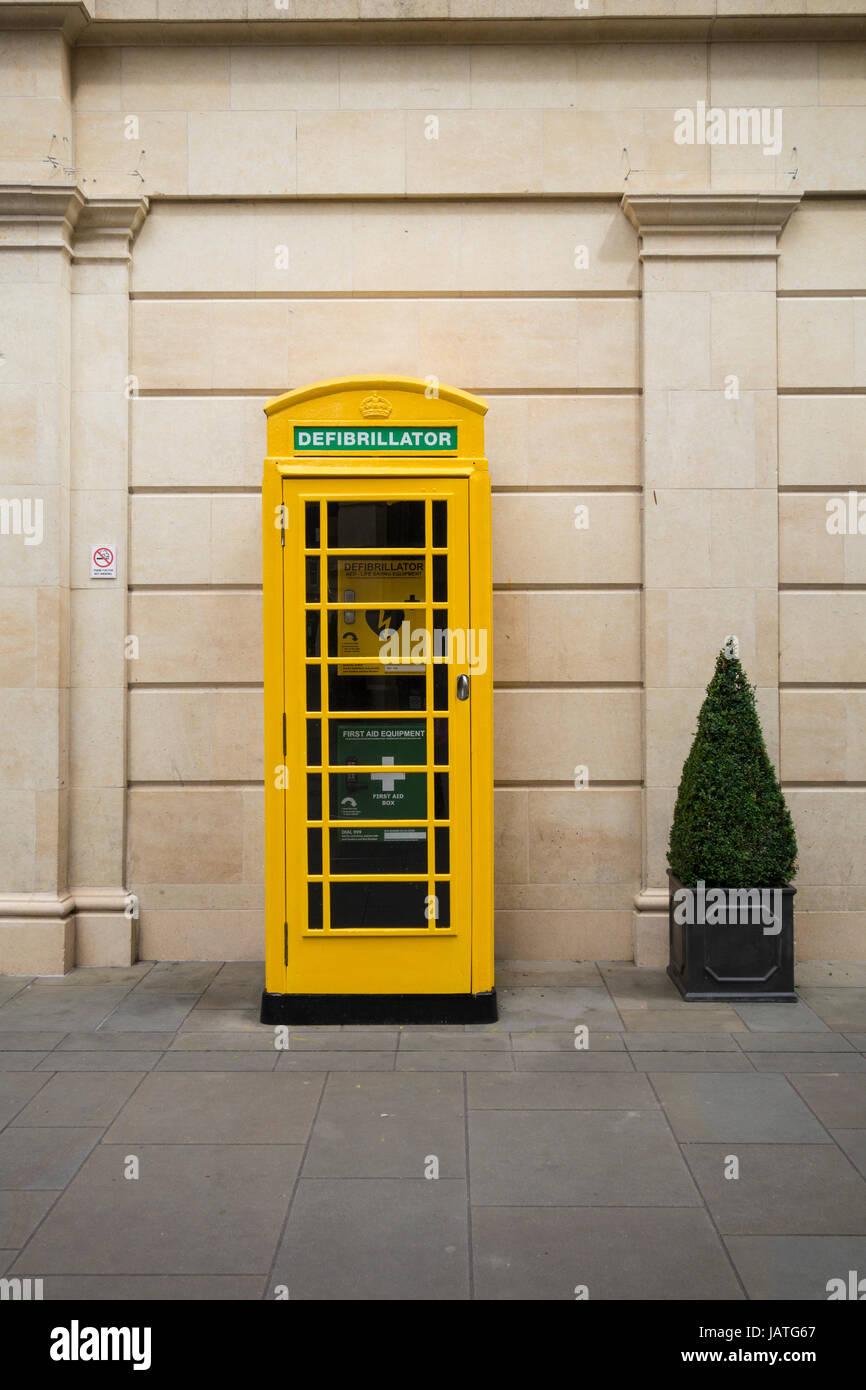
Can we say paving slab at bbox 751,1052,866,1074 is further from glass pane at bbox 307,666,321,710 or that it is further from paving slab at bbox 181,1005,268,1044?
glass pane at bbox 307,666,321,710

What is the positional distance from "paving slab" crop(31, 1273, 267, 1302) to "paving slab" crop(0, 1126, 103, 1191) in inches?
27.3

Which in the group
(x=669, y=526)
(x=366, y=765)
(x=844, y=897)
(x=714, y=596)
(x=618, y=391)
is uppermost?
(x=618, y=391)

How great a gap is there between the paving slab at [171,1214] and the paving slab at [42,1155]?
0.07 m

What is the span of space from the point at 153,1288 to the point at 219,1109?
4.48ft

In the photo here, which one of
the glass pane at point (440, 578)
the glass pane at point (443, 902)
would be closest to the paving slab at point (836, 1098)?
the glass pane at point (443, 902)

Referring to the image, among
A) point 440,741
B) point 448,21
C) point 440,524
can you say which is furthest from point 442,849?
point 448,21

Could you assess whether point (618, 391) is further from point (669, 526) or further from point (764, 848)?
point (764, 848)

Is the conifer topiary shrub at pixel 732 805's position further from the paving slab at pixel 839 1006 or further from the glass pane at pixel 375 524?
the glass pane at pixel 375 524

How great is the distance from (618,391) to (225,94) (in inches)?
120

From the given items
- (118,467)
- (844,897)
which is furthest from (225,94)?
(844,897)

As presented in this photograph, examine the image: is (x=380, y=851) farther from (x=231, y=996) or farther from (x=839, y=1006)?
(x=839, y=1006)

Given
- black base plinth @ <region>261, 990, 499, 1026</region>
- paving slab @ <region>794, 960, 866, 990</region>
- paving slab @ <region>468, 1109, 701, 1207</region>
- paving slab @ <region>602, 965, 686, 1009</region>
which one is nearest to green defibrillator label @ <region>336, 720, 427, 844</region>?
black base plinth @ <region>261, 990, 499, 1026</region>

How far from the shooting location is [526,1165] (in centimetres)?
425

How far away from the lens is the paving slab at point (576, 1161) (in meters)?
4.00
